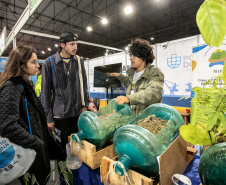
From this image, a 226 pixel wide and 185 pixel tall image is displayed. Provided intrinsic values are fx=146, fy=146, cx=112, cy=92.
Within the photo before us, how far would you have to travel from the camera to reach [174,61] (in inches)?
145

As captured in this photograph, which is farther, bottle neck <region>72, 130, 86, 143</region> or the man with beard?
the man with beard

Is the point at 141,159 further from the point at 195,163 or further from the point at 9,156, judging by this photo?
the point at 9,156

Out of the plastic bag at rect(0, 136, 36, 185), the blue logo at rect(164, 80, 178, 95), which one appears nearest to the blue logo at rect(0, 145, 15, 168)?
the plastic bag at rect(0, 136, 36, 185)

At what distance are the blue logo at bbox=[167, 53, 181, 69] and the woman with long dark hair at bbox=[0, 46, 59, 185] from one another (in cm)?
326

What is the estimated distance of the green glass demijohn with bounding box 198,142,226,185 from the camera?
1.50 feet

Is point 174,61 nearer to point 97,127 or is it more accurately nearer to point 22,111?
point 97,127

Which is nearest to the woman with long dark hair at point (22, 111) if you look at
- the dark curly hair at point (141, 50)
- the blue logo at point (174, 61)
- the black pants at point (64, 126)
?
the black pants at point (64, 126)

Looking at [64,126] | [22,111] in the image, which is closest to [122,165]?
[22,111]

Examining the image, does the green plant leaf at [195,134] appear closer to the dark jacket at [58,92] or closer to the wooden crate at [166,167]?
the wooden crate at [166,167]

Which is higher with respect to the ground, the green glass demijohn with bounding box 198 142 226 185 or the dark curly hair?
the dark curly hair

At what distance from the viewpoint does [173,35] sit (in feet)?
46.5

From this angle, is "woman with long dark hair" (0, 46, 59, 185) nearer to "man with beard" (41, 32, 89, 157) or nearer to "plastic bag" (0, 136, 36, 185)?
"plastic bag" (0, 136, 36, 185)

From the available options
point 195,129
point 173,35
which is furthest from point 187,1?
point 195,129

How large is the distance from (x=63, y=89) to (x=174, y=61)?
300 cm
